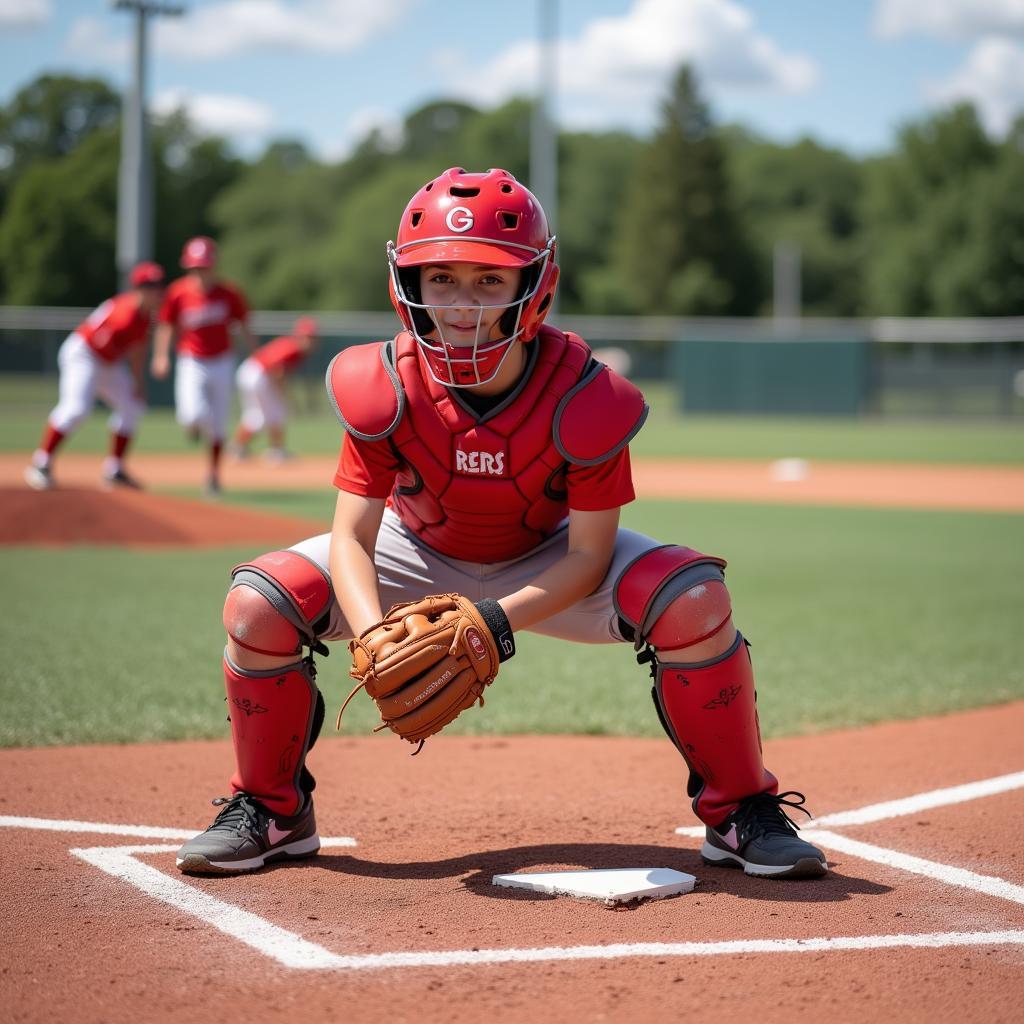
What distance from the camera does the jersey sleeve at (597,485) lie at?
11.5ft

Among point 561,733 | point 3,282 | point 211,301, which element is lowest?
point 561,733

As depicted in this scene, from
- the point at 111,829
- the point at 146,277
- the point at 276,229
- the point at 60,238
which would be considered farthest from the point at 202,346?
the point at 276,229

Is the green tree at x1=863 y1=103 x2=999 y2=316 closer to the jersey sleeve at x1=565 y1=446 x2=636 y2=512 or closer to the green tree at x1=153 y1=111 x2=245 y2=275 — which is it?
the green tree at x1=153 y1=111 x2=245 y2=275

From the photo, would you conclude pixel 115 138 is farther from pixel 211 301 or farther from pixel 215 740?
pixel 215 740

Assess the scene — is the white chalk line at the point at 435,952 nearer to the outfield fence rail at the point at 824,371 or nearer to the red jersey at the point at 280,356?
the red jersey at the point at 280,356

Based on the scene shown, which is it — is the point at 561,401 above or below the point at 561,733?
above

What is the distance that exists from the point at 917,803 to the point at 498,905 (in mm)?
1641

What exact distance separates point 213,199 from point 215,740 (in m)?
77.0

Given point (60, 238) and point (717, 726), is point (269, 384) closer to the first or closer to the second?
point (717, 726)

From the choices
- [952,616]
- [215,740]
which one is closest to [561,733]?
[215,740]

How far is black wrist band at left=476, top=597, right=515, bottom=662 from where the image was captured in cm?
332

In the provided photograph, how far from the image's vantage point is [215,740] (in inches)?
206

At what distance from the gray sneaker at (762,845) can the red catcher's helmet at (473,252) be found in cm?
133

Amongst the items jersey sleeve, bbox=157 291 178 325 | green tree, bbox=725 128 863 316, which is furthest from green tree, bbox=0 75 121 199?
jersey sleeve, bbox=157 291 178 325
